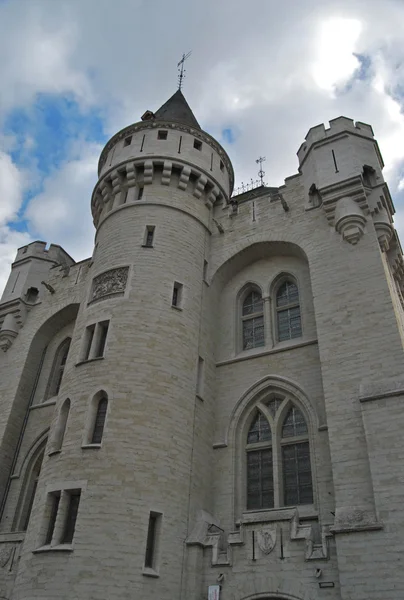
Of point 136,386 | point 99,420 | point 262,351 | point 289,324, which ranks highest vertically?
point 289,324

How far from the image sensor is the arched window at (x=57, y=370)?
18.1 metres

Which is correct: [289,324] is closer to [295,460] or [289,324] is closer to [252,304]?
[252,304]

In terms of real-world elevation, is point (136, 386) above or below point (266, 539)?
above

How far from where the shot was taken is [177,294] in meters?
15.1

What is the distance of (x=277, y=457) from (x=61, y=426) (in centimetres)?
559

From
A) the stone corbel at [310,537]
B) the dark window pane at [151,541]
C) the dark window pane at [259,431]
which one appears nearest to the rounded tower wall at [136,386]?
the dark window pane at [151,541]

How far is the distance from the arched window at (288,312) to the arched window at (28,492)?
8.56m

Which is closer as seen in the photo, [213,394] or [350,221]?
[350,221]

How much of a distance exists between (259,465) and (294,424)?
4.53ft

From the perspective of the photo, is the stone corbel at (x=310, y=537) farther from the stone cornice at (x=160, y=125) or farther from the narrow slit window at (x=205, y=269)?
the stone cornice at (x=160, y=125)

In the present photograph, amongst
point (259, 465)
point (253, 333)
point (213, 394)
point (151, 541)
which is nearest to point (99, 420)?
point (151, 541)

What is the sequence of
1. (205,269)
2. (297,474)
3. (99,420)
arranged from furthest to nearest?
1. (205,269)
2. (99,420)
3. (297,474)

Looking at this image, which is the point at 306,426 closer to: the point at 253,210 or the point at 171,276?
the point at 171,276

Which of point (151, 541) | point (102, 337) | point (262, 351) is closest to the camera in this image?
point (151, 541)
